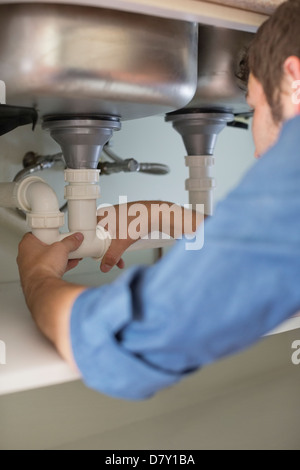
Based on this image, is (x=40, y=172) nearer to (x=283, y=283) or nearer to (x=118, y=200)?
(x=118, y=200)

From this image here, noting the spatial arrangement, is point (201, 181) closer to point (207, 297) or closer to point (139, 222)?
point (139, 222)

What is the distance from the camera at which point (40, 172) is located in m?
1.12

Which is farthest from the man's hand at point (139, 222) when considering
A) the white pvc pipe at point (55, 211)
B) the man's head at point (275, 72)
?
the man's head at point (275, 72)

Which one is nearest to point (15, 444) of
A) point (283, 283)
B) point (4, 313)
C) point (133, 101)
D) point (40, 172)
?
point (4, 313)

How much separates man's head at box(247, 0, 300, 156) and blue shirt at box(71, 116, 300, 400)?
9 centimetres

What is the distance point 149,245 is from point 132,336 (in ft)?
1.87

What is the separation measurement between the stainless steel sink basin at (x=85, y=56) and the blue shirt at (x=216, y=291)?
308 millimetres

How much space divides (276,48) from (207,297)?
0.26 metres

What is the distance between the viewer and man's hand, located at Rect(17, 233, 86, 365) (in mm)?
525

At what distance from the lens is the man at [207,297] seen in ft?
1.38

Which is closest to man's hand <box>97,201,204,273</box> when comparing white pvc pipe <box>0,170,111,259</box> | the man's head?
white pvc pipe <box>0,170,111,259</box>

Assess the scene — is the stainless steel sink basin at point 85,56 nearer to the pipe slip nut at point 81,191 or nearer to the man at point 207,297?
the pipe slip nut at point 81,191

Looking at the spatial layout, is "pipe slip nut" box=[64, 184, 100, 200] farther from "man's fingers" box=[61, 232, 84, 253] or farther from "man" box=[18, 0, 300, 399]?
"man" box=[18, 0, 300, 399]

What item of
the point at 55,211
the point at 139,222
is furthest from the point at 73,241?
the point at 139,222
